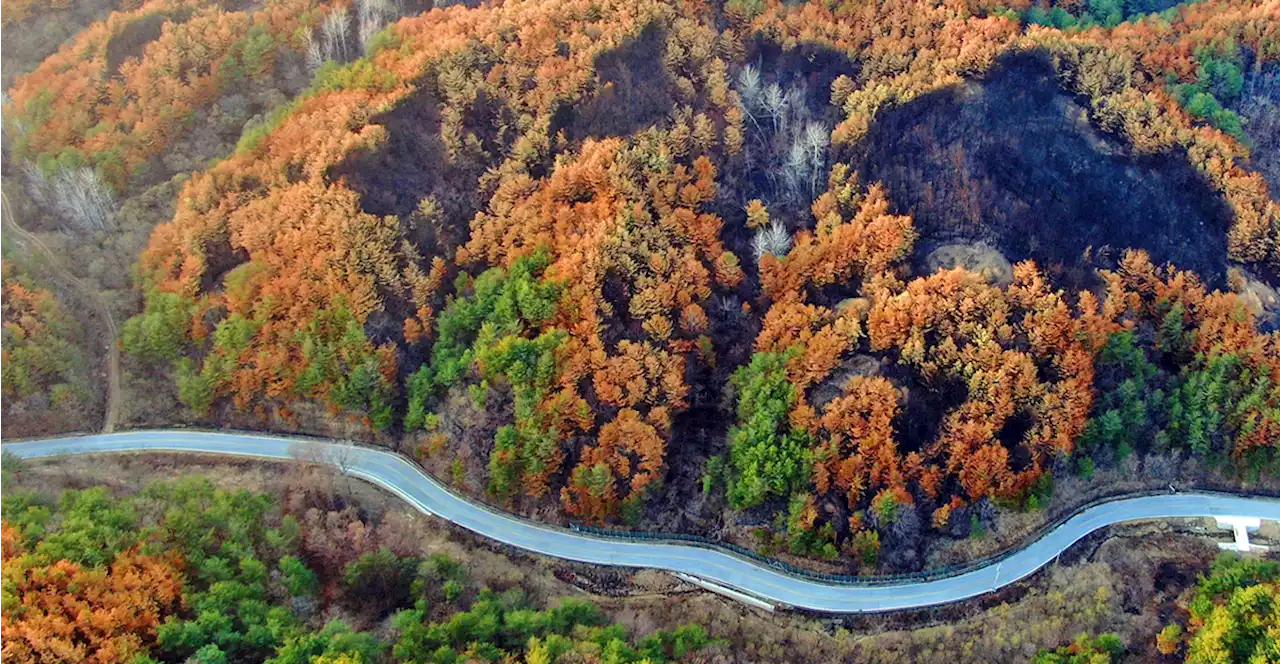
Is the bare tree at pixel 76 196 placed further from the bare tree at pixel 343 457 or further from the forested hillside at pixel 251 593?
the bare tree at pixel 343 457

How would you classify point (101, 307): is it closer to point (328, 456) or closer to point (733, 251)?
point (328, 456)

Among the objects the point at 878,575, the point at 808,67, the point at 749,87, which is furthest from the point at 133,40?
the point at 878,575

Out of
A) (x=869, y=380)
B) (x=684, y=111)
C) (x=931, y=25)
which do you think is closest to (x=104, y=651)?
(x=869, y=380)

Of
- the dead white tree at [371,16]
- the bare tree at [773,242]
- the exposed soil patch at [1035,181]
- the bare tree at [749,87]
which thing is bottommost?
the bare tree at [773,242]

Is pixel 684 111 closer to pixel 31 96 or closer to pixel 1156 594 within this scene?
pixel 1156 594

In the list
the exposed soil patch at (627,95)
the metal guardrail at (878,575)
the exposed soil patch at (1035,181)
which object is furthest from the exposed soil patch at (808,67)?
the metal guardrail at (878,575)

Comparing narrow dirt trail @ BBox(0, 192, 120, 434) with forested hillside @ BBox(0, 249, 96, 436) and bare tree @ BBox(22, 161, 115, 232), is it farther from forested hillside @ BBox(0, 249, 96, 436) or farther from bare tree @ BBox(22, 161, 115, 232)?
bare tree @ BBox(22, 161, 115, 232)
